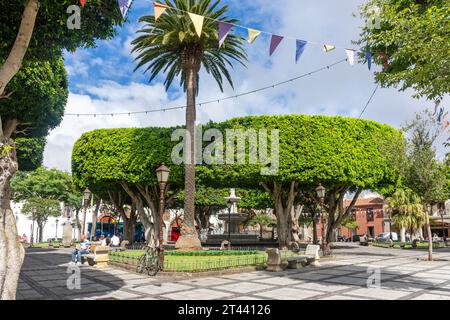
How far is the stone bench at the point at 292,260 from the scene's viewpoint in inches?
662

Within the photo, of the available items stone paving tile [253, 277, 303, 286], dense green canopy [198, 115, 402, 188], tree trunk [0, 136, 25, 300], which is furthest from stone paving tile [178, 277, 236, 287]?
dense green canopy [198, 115, 402, 188]

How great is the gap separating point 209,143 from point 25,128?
40.7 ft

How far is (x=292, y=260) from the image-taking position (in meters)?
17.6

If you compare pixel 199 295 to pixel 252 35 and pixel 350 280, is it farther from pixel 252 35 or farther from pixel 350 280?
pixel 252 35

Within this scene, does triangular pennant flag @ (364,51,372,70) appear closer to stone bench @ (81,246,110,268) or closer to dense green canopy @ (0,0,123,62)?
dense green canopy @ (0,0,123,62)

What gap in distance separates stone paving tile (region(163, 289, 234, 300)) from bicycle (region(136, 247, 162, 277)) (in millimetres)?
3977

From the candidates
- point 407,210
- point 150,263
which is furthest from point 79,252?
point 407,210

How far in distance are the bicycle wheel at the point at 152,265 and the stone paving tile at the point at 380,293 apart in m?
7.96

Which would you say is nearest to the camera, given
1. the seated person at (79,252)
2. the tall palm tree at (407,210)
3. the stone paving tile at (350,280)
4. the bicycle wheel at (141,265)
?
the stone paving tile at (350,280)

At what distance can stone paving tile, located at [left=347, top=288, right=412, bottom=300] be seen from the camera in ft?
33.4

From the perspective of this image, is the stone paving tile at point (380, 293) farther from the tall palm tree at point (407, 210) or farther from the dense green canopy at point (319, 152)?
the tall palm tree at point (407, 210)

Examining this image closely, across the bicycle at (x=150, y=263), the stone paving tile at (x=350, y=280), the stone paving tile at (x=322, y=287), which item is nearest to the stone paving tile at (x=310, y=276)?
the stone paving tile at (x=350, y=280)

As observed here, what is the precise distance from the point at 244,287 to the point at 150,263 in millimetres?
4971
